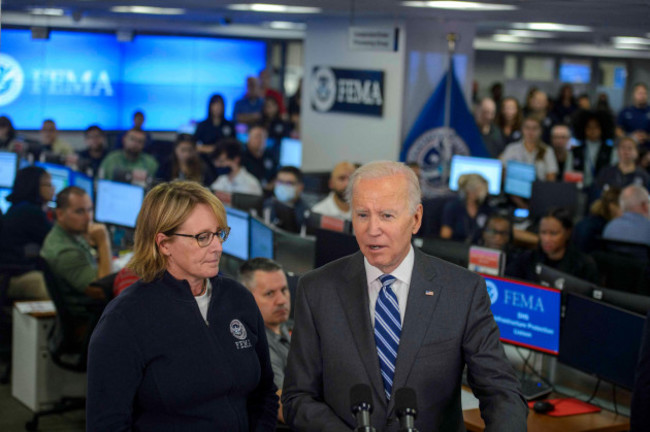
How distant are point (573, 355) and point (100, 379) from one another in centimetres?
252

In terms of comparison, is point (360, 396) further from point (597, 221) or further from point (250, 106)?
point (250, 106)

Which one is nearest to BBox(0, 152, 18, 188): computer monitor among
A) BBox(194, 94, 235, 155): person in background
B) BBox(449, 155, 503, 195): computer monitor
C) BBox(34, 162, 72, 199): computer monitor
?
BBox(34, 162, 72, 199): computer monitor

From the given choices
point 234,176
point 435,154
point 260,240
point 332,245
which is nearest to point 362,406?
point 332,245

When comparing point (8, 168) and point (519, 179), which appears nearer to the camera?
point (8, 168)

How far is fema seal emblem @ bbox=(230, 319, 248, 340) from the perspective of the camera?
244cm

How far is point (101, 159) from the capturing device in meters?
9.59

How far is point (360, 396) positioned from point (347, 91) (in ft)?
25.9

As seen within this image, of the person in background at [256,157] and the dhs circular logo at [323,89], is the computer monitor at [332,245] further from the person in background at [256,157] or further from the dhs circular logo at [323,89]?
the dhs circular logo at [323,89]

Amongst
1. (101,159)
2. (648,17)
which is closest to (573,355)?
(648,17)

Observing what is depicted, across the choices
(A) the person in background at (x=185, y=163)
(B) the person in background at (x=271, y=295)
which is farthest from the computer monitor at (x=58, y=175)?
(B) the person in background at (x=271, y=295)

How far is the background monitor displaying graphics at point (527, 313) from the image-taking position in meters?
4.19

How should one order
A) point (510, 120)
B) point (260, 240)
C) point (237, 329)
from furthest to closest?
point (510, 120)
point (260, 240)
point (237, 329)

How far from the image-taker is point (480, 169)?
9070mm

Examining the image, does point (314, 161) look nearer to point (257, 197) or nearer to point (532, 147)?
point (532, 147)
